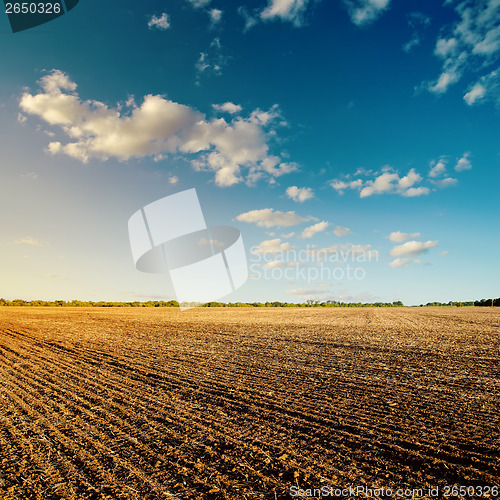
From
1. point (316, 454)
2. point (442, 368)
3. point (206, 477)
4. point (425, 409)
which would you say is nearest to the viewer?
point (206, 477)

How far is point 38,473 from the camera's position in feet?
13.8

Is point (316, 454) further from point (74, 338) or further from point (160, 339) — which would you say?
point (74, 338)

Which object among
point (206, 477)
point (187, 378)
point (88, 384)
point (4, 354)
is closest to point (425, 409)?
point (206, 477)

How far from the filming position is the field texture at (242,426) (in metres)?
3.99

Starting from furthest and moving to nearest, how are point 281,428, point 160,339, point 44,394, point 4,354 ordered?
point 160,339
point 4,354
point 44,394
point 281,428

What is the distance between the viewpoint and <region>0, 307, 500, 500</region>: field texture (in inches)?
157

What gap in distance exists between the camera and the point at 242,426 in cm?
553

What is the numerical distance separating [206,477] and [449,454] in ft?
11.4

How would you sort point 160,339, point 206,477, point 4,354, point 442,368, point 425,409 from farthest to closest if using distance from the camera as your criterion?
1. point 160,339
2. point 4,354
3. point 442,368
4. point 425,409
5. point 206,477

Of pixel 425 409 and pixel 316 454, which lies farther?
pixel 425 409

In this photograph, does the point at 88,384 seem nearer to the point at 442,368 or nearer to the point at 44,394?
the point at 44,394

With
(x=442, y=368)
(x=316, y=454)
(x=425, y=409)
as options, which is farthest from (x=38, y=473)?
(x=442, y=368)

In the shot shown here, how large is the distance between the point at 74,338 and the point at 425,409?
17.1 m

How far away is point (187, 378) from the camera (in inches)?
342
